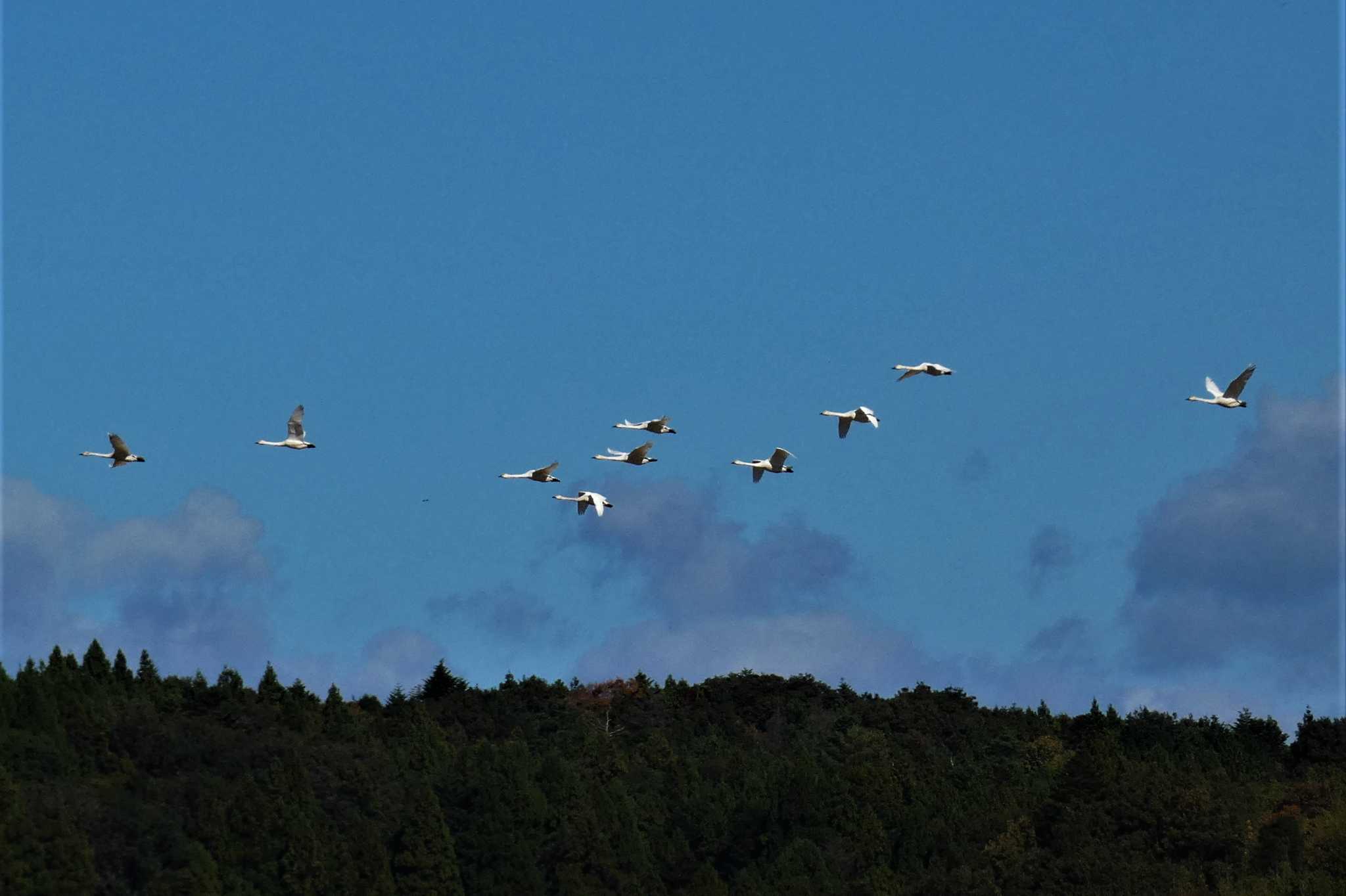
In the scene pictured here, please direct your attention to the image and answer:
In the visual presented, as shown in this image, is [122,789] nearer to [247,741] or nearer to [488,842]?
[247,741]

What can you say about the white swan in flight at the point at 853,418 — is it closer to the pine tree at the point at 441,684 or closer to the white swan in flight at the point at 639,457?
the white swan in flight at the point at 639,457

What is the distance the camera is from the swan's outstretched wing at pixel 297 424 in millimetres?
67938

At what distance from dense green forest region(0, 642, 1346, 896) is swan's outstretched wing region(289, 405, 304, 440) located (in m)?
16.5

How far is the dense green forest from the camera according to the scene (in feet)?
267

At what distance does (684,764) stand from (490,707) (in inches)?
1019

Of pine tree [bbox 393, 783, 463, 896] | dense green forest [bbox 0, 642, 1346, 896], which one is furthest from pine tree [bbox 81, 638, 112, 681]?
pine tree [bbox 393, 783, 463, 896]

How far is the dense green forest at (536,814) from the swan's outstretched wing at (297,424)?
16516mm

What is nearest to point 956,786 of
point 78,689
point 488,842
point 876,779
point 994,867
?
point 876,779

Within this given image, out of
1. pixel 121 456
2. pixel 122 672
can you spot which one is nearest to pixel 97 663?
pixel 122 672

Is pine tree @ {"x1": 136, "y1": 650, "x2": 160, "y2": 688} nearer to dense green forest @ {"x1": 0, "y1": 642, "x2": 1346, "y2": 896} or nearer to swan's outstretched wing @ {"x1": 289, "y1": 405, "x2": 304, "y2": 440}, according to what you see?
dense green forest @ {"x1": 0, "y1": 642, "x2": 1346, "y2": 896}

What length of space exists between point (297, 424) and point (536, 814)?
29127 mm

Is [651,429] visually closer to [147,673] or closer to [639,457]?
[639,457]

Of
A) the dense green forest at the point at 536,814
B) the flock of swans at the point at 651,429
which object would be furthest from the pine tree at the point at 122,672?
Result: the flock of swans at the point at 651,429

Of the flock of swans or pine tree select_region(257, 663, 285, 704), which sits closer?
the flock of swans
